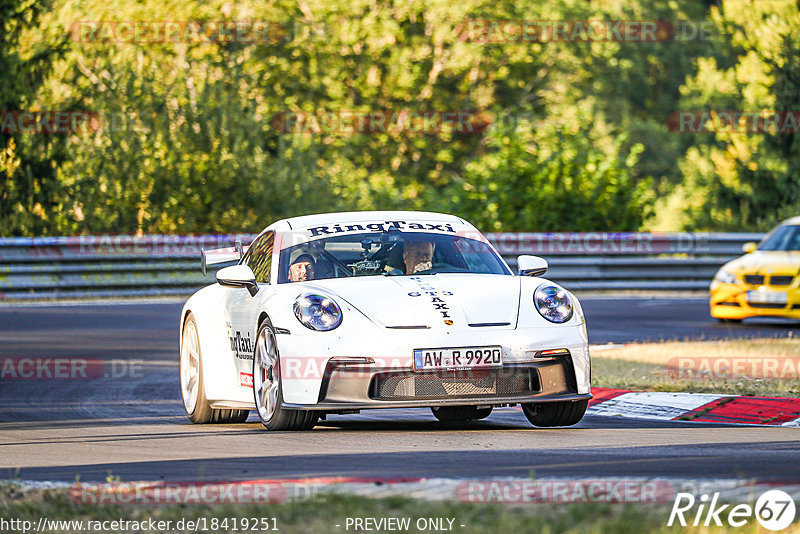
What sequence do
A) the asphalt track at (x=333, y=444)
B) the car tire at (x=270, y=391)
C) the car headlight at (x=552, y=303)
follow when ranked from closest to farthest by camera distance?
1. the asphalt track at (x=333, y=444)
2. the car tire at (x=270, y=391)
3. the car headlight at (x=552, y=303)

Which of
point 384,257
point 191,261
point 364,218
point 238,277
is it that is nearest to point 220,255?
point 364,218

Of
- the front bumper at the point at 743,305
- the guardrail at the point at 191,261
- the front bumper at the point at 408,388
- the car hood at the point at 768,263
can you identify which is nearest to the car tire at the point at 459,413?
the front bumper at the point at 408,388

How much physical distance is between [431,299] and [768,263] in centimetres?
1166

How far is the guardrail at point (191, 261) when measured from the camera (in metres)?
24.5

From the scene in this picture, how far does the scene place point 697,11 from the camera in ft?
213

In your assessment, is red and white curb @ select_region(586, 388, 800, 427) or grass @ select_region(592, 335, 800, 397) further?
grass @ select_region(592, 335, 800, 397)

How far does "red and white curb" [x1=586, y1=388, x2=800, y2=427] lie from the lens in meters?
10.1

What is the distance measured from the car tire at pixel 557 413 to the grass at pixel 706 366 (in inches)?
83.7


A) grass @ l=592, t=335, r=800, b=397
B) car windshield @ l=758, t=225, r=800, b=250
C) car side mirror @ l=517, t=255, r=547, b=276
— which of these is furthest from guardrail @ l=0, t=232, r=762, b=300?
car side mirror @ l=517, t=255, r=547, b=276

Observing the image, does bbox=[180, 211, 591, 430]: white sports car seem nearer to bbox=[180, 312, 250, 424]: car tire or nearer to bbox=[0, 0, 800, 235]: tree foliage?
bbox=[180, 312, 250, 424]: car tire

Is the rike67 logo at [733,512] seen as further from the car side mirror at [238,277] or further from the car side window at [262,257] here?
the car side window at [262,257]

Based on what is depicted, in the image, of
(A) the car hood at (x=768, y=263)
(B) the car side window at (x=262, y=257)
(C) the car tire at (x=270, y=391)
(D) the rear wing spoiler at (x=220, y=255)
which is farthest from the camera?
(A) the car hood at (x=768, y=263)

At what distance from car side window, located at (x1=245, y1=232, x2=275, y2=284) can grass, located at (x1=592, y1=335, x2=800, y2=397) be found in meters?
2.98

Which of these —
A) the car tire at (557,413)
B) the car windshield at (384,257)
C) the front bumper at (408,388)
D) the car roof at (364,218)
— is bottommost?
the car tire at (557,413)
